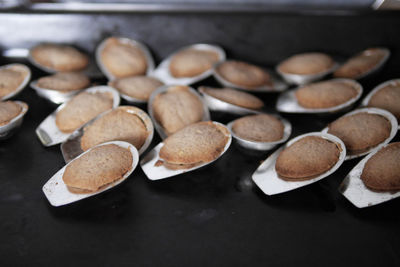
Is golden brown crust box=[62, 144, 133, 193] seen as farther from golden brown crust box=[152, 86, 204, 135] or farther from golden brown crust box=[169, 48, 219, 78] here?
golden brown crust box=[169, 48, 219, 78]

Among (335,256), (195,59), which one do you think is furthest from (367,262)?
(195,59)

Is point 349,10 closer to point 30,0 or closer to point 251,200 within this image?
point 251,200

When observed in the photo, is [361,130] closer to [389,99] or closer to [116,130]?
[389,99]

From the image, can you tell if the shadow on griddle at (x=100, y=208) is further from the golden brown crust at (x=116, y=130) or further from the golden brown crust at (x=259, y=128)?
the golden brown crust at (x=259, y=128)

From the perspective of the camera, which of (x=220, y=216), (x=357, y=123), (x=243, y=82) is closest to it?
(x=220, y=216)

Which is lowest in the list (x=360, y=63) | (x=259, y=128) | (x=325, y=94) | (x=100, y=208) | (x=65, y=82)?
(x=100, y=208)

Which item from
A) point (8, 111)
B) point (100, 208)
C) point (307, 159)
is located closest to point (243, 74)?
point (307, 159)

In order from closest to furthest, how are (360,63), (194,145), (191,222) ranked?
(191,222)
(194,145)
(360,63)

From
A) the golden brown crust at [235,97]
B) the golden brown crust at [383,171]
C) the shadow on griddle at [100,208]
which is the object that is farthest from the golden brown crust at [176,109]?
the golden brown crust at [383,171]
